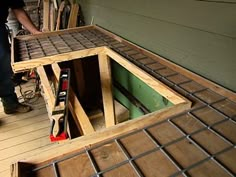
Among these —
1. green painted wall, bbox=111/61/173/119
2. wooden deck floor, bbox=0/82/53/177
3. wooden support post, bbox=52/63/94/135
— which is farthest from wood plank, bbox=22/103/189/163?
wooden deck floor, bbox=0/82/53/177

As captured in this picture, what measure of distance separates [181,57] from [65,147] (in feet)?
2.57

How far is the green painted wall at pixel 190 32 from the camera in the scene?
893 millimetres

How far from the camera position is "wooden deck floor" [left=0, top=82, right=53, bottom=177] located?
5.86 ft

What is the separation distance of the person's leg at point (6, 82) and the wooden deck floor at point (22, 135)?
84 millimetres

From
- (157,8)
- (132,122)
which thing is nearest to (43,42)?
(157,8)

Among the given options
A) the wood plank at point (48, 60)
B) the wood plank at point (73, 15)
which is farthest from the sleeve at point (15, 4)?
the wood plank at point (48, 60)

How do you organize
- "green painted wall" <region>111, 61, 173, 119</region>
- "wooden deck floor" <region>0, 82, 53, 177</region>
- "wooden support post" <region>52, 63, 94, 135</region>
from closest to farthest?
"wooden support post" <region>52, 63, 94, 135</region> < "green painted wall" <region>111, 61, 173, 119</region> < "wooden deck floor" <region>0, 82, 53, 177</region>

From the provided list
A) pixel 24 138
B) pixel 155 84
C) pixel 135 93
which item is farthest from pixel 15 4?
pixel 155 84

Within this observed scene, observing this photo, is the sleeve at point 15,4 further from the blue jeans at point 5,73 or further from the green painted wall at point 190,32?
the green painted wall at point 190,32

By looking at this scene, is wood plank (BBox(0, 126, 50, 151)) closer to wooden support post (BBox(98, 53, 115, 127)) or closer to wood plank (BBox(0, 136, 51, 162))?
wood plank (BBox(0, 136, 51, 162))

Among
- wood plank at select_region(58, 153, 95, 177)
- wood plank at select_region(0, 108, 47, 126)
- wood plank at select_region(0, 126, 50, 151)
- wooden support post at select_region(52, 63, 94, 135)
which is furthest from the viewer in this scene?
wood plank at select_region(0, 108, 47, 126)

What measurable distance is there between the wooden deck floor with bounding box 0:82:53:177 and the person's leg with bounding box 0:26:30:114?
0.28 ft

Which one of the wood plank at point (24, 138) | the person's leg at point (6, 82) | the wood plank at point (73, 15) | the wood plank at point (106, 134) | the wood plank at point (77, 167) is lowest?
the wood plank at point (24, 138)

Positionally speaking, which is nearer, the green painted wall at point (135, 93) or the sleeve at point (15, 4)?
the green painted wall at point (135, 93)
